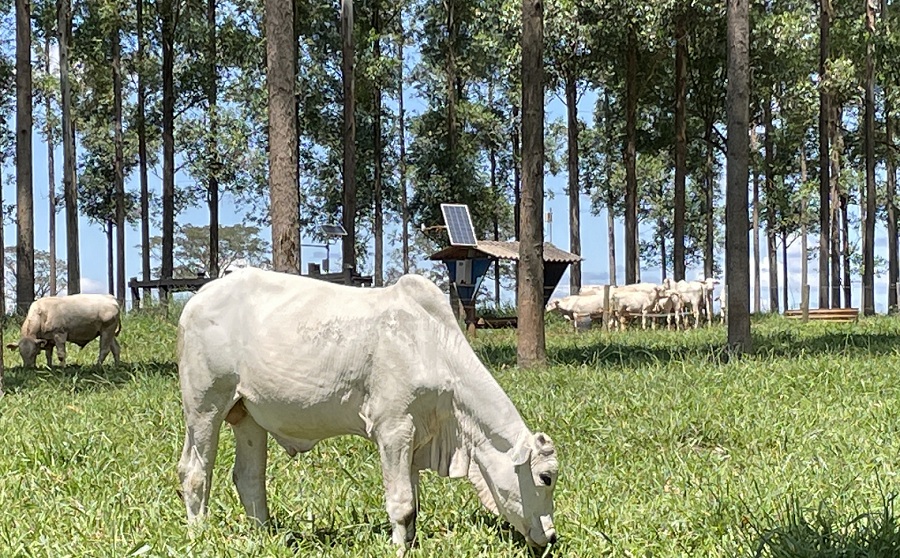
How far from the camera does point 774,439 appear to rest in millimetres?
7031

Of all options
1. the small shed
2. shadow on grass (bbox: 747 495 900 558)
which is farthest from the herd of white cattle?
shadow on grass (bbox: 747 495 900 558)

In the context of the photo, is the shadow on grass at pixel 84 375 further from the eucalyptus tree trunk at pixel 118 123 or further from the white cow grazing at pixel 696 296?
the white cow grazing at pixel 696 296

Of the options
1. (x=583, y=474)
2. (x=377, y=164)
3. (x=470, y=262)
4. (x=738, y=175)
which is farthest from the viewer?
(x=377, y=164)

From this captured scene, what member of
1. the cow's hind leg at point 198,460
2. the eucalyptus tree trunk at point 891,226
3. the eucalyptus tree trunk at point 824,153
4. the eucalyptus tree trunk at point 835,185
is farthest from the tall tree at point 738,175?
the eucalyptus tree trunk at point 891,226

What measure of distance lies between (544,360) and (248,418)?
6790mm

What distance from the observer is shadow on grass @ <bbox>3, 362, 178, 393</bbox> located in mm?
10422

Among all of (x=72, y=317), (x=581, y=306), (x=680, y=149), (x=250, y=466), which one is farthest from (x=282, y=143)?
(x=680, y=149)

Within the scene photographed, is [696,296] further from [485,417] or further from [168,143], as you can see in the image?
[485,417]

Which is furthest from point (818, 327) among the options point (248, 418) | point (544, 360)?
point (248, 418)

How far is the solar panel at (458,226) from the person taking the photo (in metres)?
19.6

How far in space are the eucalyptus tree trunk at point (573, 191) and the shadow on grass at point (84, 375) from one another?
1607cm

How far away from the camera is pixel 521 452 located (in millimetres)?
4270

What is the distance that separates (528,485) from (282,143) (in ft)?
18.5

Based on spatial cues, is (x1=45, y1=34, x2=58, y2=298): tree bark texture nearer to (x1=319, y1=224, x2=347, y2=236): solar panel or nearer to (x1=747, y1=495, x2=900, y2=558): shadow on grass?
(x1=319, y1=224, x2=347, y2=236): solar panel
